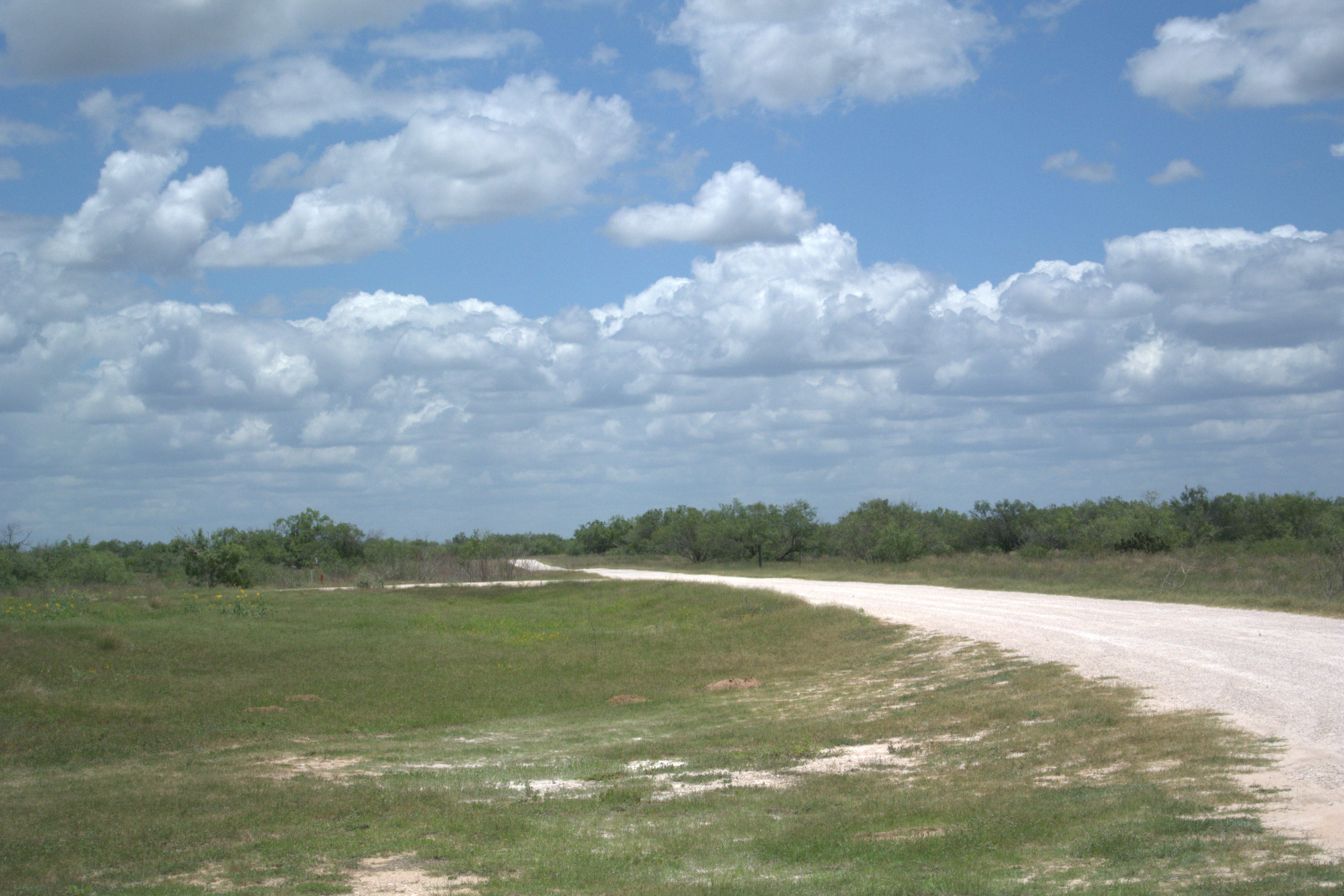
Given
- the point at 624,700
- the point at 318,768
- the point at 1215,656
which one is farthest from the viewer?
the point at 624,700

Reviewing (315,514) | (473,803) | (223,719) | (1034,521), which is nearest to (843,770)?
(473,803)

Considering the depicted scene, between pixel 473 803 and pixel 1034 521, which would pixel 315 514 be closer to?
pixel 1034 521

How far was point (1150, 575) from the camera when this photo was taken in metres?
38.9

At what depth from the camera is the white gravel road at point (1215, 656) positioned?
945 cm

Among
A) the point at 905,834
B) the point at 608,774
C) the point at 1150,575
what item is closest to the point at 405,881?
the point at 905,834

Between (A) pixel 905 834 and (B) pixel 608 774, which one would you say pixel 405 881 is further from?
(B) pixel 608 774

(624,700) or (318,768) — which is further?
(624,700)

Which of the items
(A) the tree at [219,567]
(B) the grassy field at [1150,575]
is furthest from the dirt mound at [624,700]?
(A) the tree at [219,567]

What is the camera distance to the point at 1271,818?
8227mm

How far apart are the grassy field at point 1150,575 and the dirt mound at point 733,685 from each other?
14.0 metres

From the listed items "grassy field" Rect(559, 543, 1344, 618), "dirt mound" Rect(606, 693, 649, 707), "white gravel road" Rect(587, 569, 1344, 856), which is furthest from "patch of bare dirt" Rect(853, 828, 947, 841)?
"grassy field" Rect(559, 543, 1344, 618)

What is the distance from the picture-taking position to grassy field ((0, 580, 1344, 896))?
837cm

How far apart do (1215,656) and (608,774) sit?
11101 mm

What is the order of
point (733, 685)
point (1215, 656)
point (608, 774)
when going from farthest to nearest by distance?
1. point (733, 685)
2. point (1215, 656)
3. point (608, 774)
